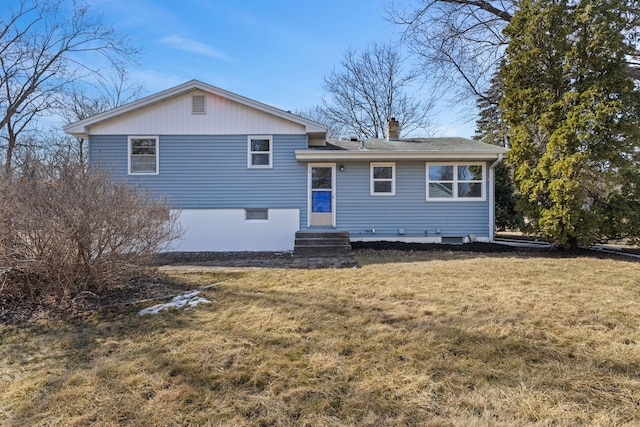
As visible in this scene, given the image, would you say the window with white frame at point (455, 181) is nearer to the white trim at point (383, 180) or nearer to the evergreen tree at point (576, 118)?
the white trim at point (383, 180)

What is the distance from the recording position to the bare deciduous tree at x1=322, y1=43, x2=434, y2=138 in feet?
79.9

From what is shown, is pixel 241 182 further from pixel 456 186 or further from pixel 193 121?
pixel 456 186

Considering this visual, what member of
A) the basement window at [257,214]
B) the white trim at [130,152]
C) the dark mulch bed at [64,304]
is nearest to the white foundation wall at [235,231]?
the basement window at [257,214]

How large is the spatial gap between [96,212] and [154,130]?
22.6 feet

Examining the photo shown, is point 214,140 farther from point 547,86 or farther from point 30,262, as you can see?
point 547,86

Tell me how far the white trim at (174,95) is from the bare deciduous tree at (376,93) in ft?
50.3

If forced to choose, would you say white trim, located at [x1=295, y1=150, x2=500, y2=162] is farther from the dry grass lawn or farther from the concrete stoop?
the dry grass lawn

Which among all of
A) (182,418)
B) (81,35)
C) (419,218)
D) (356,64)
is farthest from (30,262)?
(356,64)

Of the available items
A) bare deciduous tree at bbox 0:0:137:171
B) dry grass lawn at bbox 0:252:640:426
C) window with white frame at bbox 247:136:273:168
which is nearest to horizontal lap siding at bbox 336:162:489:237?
window with white frame at bbox 247:136:273:168

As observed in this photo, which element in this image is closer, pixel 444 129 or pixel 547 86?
pixel 547 86

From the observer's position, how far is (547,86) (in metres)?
8.95

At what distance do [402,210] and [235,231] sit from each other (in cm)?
542

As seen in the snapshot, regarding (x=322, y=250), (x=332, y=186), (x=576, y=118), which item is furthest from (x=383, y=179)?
(x=576, y=118)

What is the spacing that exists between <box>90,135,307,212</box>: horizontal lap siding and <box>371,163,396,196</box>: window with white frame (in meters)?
2.31
